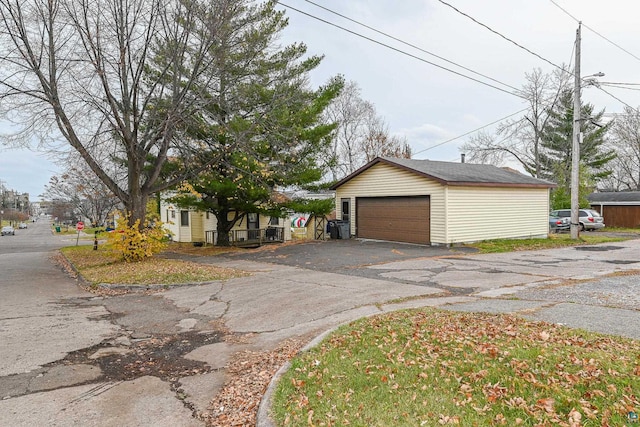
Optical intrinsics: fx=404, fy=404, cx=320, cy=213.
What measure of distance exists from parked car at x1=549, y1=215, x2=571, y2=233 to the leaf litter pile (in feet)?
82.4

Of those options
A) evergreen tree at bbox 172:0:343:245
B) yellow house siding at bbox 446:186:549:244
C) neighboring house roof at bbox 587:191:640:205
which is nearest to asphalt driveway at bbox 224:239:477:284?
yellow house siding at bbox 446:186:549:244

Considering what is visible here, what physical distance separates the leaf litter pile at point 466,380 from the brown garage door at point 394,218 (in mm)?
12363

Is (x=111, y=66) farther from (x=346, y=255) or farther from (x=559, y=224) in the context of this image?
(x=559, y=224)

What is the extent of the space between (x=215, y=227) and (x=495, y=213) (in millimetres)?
15007

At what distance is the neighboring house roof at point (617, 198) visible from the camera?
29.0 metres

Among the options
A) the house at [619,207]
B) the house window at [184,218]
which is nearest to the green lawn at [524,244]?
the house at [619,207]

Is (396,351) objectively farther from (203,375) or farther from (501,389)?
(203,375)

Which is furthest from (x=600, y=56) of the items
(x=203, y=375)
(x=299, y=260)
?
(x=203, y=375)

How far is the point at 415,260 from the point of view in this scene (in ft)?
43.4

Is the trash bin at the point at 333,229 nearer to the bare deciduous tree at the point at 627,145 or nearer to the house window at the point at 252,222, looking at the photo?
the house window at the point at 252,222

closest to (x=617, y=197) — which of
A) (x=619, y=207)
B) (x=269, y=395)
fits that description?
(x=619, y=207)

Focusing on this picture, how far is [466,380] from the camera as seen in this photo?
12.1ft

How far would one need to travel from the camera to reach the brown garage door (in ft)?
57.2

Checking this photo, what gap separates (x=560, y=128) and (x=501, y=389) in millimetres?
42080
